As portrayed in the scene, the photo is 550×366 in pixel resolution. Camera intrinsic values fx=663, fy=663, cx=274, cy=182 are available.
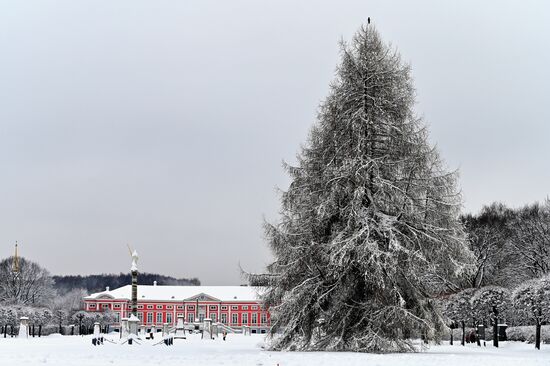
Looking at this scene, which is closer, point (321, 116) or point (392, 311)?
point (392, 311)

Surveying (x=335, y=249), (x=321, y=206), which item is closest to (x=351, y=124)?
(x=321, y=206)

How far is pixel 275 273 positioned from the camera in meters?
26.1

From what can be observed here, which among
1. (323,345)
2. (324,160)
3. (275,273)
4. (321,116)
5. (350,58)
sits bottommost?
(323,345)

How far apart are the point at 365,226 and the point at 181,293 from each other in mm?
105226

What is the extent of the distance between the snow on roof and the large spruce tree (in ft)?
318

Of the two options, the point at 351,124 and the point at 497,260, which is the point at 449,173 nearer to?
the point at 351,124

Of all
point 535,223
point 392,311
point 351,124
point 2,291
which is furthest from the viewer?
point 2,291

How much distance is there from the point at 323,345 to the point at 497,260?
42.4m

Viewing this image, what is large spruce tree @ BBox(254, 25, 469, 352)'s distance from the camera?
23.1 m

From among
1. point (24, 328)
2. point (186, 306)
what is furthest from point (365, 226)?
point (186, 306)

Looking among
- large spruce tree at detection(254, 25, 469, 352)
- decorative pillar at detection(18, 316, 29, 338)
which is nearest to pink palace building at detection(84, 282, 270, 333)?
decorative pillar at detection(18, 316, 29, 338)

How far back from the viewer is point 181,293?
124438 millimetres

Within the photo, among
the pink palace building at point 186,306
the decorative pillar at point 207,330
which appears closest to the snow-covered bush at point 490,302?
the decorative pillar at point 207,330

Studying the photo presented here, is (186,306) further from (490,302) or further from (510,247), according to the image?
(490,302)
